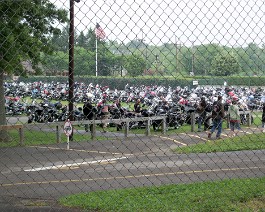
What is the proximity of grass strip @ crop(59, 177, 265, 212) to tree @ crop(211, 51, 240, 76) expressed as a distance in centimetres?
307

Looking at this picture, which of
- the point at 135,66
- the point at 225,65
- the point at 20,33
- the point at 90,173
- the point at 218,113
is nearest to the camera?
the point at 135,66

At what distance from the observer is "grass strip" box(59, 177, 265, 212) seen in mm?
7613

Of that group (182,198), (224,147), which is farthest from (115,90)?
(224,147)

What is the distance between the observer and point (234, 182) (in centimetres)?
923

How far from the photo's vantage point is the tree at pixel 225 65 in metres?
4.73

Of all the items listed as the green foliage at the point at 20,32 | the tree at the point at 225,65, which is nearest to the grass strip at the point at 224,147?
the green foliage at the point at 20,32

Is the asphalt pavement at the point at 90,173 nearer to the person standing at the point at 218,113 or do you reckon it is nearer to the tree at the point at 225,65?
the person standing at the point at 218,113

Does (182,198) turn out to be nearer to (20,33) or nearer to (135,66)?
(20,33)

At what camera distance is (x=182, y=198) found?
27.7ft

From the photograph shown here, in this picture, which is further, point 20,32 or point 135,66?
point 20,32

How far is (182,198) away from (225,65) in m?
4.14

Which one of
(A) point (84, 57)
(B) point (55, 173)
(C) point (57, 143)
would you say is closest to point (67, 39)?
(A) point (84, 57)

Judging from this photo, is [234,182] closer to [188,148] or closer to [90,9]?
[90,9]

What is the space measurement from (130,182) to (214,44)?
20.9 feet
